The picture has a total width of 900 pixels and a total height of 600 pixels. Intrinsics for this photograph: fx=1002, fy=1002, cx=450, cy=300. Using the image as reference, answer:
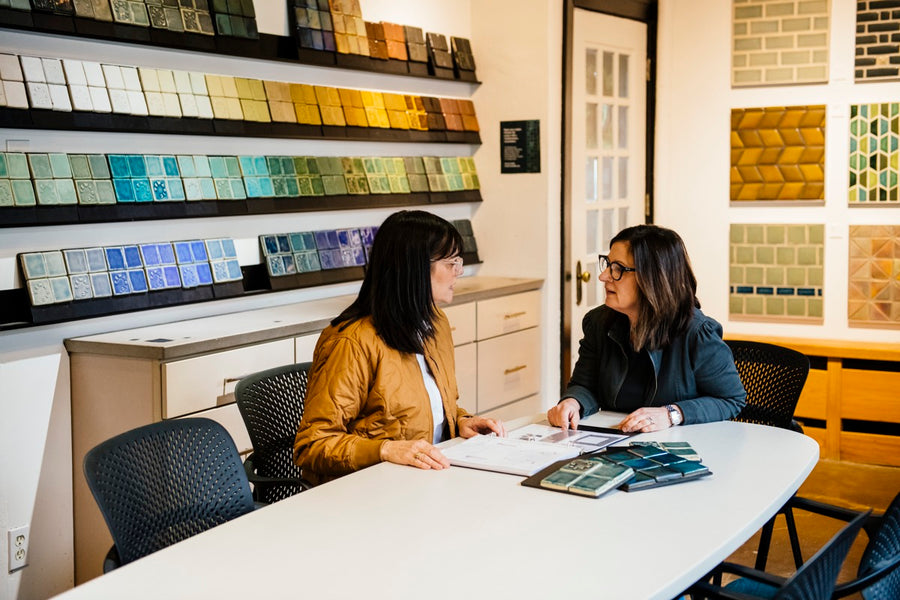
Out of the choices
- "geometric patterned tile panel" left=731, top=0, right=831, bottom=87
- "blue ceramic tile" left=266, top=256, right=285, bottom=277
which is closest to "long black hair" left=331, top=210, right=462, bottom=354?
"blue ceramic tile" left=266, top=256, right=285, bottom=277

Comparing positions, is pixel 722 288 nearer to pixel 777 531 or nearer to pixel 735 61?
pixel 735 61

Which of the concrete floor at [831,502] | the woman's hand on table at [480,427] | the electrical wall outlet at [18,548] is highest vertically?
the woman's hand on table at [480,427]

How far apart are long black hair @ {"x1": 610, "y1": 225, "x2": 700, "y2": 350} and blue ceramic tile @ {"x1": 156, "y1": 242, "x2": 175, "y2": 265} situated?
5.69 ft

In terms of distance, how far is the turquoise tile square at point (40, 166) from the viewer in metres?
3.27

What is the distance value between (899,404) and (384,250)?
11.9 ft

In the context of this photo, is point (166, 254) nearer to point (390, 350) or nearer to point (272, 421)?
point (272, 421)

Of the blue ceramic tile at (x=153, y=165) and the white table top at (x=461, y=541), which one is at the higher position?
the blue ceramic tile at (x=153, y=165)

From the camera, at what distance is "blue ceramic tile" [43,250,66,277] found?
333 cm

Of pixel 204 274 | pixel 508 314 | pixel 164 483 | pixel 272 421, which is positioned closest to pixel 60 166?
pixel 204 274

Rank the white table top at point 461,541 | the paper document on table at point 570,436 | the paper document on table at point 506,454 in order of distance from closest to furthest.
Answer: the white table top at point 461,541 → the paper document on table at point 506,454 → the paper document on table at point 570,436

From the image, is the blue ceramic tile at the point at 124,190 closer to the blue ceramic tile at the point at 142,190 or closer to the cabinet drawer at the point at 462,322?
the blue ceramic tile at the point at 142,190

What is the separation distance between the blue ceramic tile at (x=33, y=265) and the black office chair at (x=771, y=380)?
7.50 ft

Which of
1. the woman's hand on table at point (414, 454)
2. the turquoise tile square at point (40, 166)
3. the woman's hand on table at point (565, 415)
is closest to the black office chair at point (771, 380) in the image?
the woman's hand on table at point (565, 415)

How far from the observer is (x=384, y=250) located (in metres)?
2.64
